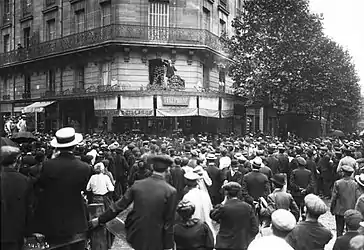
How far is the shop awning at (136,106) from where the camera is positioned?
22.0 meters

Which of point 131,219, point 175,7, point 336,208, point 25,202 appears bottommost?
point 336,208

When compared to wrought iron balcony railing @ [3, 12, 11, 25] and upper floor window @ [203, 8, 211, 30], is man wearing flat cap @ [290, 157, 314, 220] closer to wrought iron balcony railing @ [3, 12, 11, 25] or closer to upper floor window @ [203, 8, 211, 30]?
upper floor window @ [203, 8, 211, 30]

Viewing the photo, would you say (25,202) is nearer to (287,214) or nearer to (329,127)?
(287,214)

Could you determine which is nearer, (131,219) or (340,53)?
(131,219)

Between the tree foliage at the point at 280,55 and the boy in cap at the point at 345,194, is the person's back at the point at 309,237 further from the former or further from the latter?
the tree foliage at the point at 280,55

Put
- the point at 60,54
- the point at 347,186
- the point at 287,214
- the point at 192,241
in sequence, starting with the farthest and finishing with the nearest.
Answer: the point at 60,54 < the point at 347,186 < the point at 192,241 < the point at 287,214

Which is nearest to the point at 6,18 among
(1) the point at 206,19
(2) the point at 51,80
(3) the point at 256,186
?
(2) the point at 51,80

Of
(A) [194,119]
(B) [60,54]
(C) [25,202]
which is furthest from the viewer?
(B) [60,54]

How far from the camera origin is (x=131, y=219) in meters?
4.96

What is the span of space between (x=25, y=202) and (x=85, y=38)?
2338 centimetres

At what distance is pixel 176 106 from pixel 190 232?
16847 millimetres

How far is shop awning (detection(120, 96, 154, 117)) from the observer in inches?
867

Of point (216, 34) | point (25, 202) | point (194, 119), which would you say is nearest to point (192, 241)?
point (25, 202)

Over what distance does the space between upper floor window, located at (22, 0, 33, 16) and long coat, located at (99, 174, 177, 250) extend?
31.0 meters
